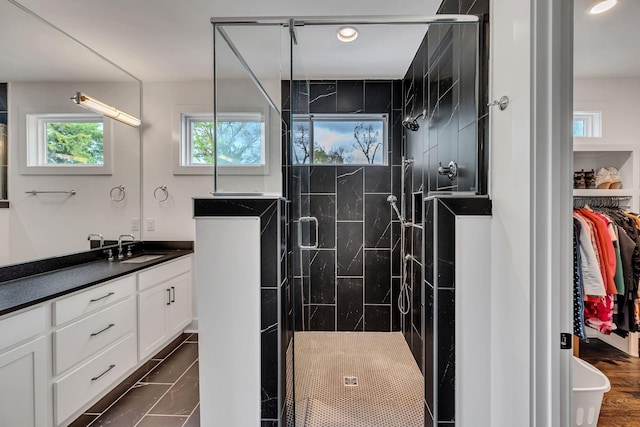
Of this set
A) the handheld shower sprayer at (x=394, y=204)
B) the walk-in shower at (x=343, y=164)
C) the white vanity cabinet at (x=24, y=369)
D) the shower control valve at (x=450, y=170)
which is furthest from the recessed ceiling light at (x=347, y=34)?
the white vanity cabinet at (x=24, y=369)

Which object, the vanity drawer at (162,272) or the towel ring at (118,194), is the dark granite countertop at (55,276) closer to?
the vanity drawer at (162,272)

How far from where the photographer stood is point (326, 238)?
9.65 ft

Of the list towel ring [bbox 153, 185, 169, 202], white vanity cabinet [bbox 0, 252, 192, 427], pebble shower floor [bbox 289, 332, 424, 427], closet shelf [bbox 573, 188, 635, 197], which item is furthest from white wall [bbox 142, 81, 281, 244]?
closet shelf [bbox 573, 188, 635, 197]

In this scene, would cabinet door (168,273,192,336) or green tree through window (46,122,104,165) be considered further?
cabinet door (168,273,192,336)

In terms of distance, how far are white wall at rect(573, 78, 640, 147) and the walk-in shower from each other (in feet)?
3.70

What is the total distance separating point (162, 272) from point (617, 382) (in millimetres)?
3478

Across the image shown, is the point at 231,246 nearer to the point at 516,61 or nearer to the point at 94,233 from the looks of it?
the point at 516,61

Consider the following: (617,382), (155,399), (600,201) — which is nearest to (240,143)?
(155,399)

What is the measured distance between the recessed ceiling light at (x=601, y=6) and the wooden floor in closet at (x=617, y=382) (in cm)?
229

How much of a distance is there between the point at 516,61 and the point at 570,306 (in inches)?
36.4

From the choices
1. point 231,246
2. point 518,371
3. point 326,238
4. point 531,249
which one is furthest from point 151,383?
point 531,249

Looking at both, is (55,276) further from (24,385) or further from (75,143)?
(75,143)

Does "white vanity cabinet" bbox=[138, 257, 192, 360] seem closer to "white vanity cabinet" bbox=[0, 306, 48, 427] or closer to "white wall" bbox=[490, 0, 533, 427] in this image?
"white vanity cabinet" bbox=[0, 306, 48, 427]

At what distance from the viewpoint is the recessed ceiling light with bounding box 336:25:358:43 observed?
6.76 feet
